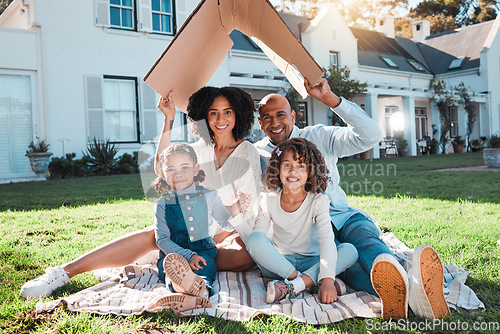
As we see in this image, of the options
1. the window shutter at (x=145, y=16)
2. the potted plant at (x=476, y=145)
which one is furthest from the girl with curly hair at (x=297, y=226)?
the potted plant at (x=476, y=145)

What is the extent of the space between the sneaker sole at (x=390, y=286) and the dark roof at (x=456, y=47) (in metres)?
22.1

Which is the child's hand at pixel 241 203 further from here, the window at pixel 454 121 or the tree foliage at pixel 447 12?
the tree foliage at pixel 447 12

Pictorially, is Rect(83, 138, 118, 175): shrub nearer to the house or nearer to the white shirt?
the house

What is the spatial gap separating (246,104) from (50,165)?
7928mm

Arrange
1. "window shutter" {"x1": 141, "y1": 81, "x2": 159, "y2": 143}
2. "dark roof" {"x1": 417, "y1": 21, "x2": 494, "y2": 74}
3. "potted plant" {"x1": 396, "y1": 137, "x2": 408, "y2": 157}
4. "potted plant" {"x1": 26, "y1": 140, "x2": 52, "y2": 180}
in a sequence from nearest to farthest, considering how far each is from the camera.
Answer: "potted plant" {"x1": 26, "y1": 140, "x2": 52, "y2": 180}, "window shutter" {"x1": 141, "y1": 81, "x2": 159, "y2": 143}, "potted plant" {"x1": 396, "y1": 137, "x2": 408, "y2": 157}, "dark roof" {"x1": 417, "y1": 21, "x2": 494, "y2": 74}

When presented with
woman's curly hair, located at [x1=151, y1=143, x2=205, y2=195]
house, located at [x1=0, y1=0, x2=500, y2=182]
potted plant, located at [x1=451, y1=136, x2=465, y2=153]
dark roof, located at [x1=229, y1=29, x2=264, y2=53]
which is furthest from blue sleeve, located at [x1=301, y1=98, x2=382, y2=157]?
potted plant, located at [x1=451, y1=136, x2=465, y2=153]

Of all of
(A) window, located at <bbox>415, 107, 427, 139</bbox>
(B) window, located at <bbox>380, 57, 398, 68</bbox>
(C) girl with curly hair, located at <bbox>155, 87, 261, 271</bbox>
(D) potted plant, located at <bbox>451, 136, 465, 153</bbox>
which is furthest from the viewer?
(A) window, located at <bbox>415, 107, 427, 139</bbox>

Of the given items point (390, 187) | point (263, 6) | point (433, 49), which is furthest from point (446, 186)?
point (433, 49)

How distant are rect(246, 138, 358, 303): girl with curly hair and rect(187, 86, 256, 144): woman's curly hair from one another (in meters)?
0.58

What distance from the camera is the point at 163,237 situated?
233 cm

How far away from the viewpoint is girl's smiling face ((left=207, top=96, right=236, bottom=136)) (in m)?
2.72

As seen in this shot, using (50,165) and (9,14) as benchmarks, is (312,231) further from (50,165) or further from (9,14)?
(9,14)

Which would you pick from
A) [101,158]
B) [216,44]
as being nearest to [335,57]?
[101,158]

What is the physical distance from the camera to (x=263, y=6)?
7.25 ft
